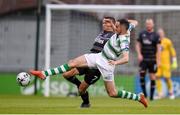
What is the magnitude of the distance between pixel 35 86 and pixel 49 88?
45cm

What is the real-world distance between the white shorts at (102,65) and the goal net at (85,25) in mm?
9297

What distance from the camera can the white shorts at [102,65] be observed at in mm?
15681

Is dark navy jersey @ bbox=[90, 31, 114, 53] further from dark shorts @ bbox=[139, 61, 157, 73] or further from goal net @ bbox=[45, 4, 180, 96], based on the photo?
goal net @ bbox=[45, 4, 180, 96]

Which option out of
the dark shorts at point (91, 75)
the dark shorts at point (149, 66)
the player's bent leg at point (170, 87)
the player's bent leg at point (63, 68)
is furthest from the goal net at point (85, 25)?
the player's bent leg at point (63, 68)

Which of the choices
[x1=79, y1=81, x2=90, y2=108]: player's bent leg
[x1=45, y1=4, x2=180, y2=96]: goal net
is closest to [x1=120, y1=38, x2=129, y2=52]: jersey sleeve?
[x1=79, y1=81, x2=90, y2=108]: player's bent leg

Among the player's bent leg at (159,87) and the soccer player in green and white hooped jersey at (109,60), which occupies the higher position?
the soccer player in green and white hooped jersey at (109,60)

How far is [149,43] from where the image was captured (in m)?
22.0

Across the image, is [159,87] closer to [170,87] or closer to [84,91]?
[170,87]

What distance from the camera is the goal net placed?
2527cm

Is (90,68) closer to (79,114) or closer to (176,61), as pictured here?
(79,114)

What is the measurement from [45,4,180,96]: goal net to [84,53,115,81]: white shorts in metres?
9.30

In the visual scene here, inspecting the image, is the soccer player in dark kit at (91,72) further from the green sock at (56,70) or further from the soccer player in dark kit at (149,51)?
the soccer player in dark kit at (149,51)

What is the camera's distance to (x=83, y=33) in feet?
83.3

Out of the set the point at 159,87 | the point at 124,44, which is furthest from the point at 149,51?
the point at 124,44
